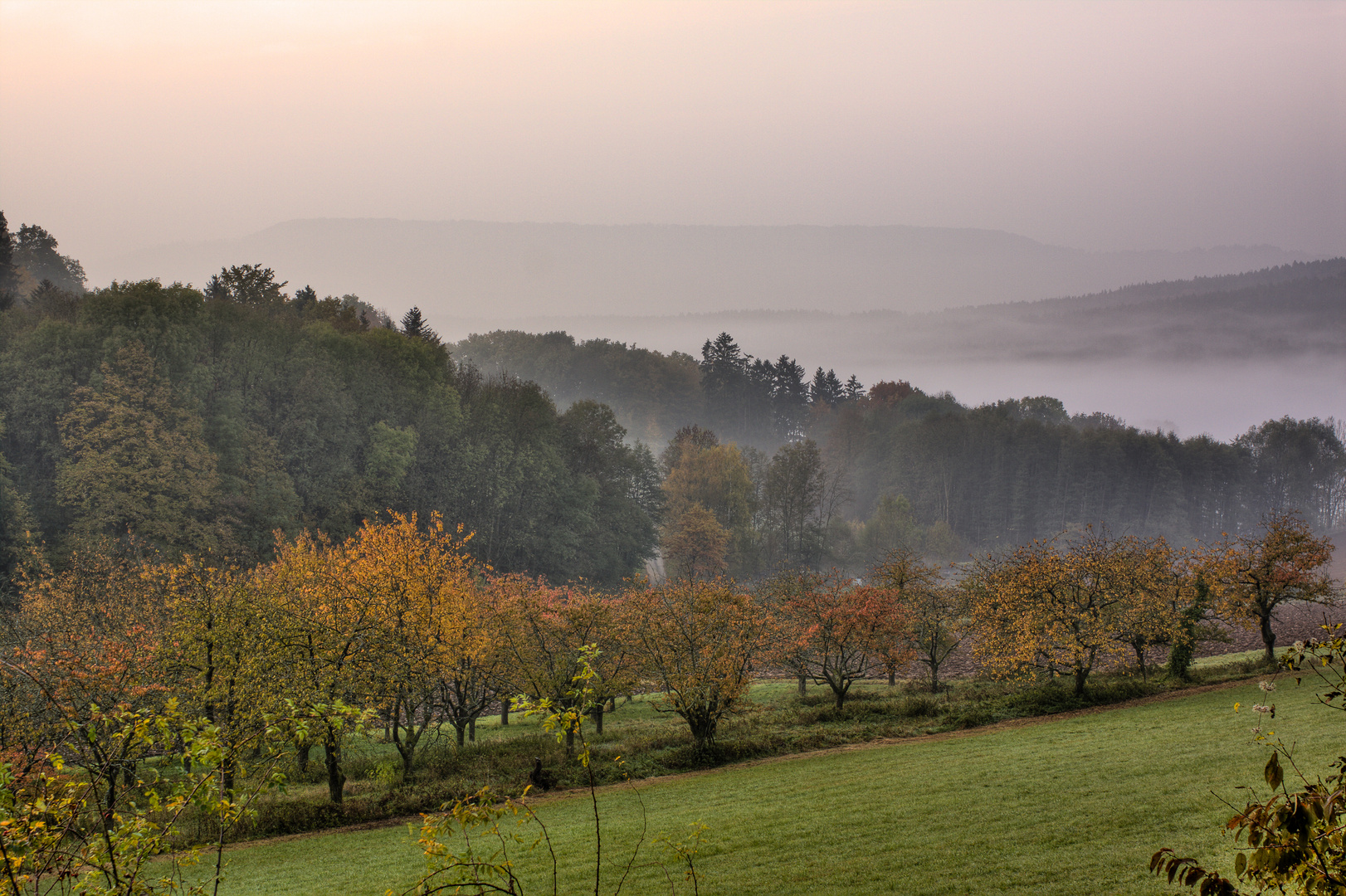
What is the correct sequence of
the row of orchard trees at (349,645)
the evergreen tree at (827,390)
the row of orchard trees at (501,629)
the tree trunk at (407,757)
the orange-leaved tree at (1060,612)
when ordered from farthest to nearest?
the evergreen tree at (827,390) < the orange-leaved tree at (1060,612) < the tree trunk at (407,757) < the row of orchard trees at (501,629) < the row of orchard trees at (349,645)

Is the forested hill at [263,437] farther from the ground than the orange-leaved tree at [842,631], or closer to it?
farther from the ground

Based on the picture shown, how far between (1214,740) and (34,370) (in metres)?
70.2

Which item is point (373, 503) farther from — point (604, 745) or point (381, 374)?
point (604, 745)

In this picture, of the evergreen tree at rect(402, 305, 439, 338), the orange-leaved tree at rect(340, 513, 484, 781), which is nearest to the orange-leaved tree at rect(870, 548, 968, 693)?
the orange-leaved tree at rect(340, 513, 484, 781)

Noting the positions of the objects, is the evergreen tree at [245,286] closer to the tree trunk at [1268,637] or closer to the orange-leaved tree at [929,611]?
the orange-leaved tree at [929,611]

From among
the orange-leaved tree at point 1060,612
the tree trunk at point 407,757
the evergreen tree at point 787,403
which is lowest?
the tree trunk at point 407,757

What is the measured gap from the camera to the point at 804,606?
1603 inches

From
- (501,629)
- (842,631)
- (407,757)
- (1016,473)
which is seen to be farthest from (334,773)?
(1016,473)

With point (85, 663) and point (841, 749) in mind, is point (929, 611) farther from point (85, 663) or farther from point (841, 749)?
point (85, 663)

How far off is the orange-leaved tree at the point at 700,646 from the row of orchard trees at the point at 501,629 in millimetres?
97

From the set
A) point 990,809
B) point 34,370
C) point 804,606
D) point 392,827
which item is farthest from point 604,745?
point 34,370

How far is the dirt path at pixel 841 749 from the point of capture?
2328cm

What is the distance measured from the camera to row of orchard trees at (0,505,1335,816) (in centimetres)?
2456

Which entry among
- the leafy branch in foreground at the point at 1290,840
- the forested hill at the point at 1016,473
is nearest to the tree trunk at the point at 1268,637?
the leafy branch in foreground at the point at 1290,840
